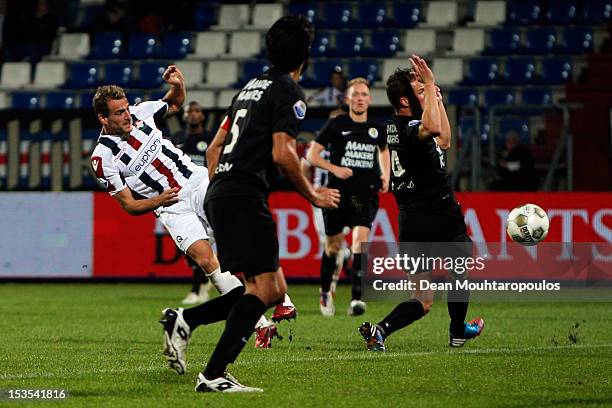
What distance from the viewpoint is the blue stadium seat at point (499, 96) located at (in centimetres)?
2091

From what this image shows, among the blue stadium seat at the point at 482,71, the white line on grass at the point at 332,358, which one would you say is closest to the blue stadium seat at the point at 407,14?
the blue stadium seat at the point at 482,71

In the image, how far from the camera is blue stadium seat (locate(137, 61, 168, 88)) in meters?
22.8

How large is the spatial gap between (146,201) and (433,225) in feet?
6.75

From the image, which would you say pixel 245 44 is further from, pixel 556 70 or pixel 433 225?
pixel 433 225

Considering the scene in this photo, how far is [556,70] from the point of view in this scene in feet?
69.8

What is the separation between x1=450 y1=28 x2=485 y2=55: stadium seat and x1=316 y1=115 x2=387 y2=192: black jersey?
30.1 ft

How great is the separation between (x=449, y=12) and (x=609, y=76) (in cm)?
360

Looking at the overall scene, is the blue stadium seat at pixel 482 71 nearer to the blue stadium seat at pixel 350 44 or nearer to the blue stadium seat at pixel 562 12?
the blue stadium seat at pixel 562 12

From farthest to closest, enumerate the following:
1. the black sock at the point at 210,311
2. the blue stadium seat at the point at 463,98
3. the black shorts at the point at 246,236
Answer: the blue stadium seat at the point at 463,98 → the black sock at the point at 210,311 → the black shorts at the point at 246,236

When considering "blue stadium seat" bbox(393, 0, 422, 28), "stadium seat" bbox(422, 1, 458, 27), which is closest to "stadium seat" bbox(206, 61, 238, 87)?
"blue stadium seat" bbox(393, 0, 422, 28)

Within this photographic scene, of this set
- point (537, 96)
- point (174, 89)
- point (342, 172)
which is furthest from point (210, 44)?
point (174, 89)

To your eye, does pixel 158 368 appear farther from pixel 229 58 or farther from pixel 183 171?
pixel 229 58

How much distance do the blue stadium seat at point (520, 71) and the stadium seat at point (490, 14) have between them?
1.20 meters

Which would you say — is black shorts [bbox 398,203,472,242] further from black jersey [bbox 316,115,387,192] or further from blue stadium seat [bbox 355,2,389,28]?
blue stadium seat [bbox 355,2,389,28]
